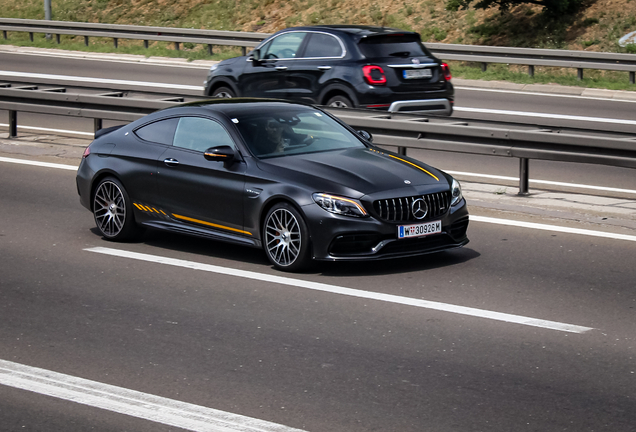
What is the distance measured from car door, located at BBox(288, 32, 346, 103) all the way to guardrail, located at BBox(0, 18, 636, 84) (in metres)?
9.74

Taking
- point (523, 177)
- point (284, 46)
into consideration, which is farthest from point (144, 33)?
point (523, 177)

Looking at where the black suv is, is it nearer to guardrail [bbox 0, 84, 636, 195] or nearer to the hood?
guardrail [bbox 0, 84, 636, 195]

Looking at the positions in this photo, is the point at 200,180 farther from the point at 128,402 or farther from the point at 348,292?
the point at 128,402

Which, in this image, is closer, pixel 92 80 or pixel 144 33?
pixel 92 80

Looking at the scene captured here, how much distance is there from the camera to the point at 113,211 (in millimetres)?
9875

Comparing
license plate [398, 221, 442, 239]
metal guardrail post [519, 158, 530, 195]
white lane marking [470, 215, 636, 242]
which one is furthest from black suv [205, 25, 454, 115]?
license plate [398, 221, 442, 239]

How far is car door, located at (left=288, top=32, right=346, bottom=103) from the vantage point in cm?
1587

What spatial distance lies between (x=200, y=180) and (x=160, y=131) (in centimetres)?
93

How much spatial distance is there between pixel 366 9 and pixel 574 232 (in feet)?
89.9

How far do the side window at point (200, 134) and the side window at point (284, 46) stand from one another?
7.19 m

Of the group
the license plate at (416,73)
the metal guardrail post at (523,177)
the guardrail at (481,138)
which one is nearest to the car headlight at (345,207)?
the guardrail at (481,138)

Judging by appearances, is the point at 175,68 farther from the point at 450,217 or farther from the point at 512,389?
the point at 512,389

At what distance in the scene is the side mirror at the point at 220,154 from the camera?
8906mm

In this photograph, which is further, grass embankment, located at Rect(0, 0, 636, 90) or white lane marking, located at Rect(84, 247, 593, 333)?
grass embankment, located at Rect(0, 0, 636, 90)
